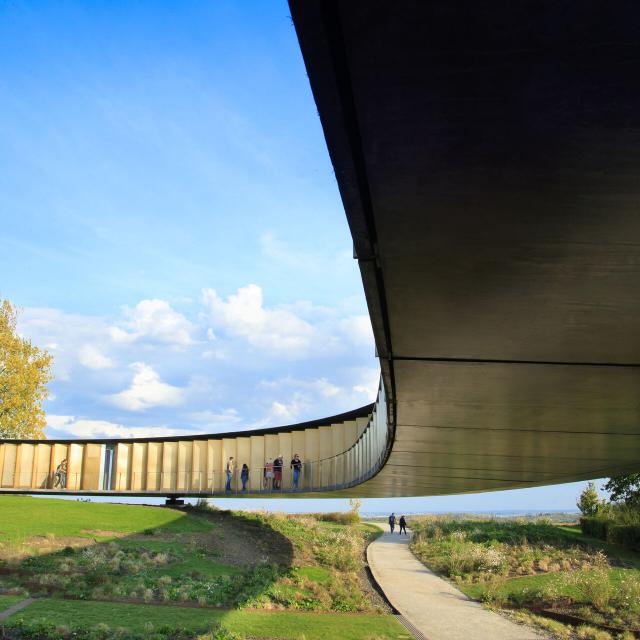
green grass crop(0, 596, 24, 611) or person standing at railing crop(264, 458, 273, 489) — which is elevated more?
person standing at railing crop(264, 458, 273, 489)

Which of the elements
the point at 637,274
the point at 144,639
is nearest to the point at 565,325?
the point at 637,274

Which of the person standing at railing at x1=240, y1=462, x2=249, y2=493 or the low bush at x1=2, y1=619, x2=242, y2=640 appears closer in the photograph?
the low bush at x1=2, y1=619, x2=242, y2=640

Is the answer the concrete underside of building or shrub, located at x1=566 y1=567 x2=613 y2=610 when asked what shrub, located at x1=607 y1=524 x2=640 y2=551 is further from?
the concrete underside of building

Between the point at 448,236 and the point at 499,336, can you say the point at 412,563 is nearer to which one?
the point at 499,336

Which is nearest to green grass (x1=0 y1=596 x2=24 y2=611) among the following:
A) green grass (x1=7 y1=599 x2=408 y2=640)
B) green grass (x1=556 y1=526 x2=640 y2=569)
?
green grass (x1=7 y1=599 x2=408 y2=640)

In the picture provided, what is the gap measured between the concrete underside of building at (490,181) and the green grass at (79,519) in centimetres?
1844

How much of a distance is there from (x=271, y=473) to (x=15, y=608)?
16744 mm

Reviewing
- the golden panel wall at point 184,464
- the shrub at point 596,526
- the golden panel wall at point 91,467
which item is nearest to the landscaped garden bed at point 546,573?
the shrub at point 596,526

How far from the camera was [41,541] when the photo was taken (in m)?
21.0

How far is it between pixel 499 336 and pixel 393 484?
1478 cm

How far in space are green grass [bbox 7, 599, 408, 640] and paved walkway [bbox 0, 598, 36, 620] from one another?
0.56 feet

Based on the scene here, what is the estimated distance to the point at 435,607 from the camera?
18875 millimetres

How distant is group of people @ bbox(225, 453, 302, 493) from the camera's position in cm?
2858

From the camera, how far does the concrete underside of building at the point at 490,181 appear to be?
317cm
